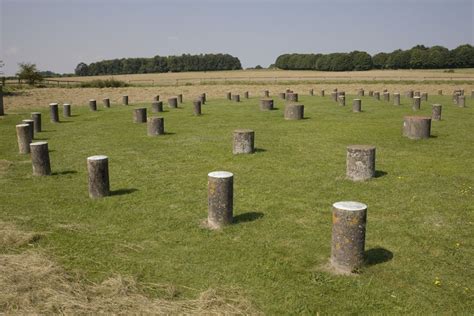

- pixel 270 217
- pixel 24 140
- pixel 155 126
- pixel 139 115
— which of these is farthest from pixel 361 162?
pixel 139 115

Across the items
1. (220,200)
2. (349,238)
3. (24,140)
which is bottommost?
(349,238)

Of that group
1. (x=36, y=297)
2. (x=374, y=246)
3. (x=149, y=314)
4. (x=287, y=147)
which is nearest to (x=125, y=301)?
(x=149, y=314)

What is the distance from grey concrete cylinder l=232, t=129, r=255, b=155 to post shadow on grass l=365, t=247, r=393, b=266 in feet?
24.3

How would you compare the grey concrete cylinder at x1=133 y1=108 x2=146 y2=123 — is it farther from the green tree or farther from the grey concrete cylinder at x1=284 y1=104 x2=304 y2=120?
the green tree

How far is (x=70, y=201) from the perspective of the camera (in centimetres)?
970

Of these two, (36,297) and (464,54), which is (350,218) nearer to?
(36,297)

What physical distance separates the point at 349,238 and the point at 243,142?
7.96 meters

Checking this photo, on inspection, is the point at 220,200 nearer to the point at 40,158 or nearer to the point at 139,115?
the point at 40,158

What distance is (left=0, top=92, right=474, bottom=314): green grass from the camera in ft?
19.5

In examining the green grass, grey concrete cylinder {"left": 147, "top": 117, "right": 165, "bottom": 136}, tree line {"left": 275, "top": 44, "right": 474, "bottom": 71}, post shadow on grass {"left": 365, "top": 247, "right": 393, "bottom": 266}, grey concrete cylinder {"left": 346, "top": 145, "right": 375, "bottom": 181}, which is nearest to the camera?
the green grass

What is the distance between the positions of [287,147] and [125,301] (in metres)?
10.4

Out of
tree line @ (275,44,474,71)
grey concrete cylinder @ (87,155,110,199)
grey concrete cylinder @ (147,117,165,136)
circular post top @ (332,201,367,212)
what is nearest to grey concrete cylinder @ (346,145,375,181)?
circular post top @ (332,201,367,212)

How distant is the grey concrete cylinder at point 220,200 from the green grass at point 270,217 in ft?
0.69

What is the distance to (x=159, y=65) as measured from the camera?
117m
